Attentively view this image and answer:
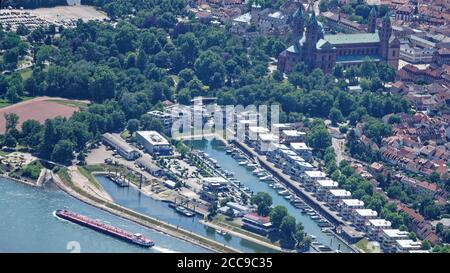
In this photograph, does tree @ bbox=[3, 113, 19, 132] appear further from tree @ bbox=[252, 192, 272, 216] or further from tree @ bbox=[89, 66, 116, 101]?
tree @ bbox=[252, 192, 272, 216]

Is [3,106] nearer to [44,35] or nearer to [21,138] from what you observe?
[21,138]

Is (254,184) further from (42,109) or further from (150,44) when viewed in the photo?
(150,44)

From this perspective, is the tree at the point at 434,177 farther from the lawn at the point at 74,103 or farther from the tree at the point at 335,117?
the lawn at the point at 74,103

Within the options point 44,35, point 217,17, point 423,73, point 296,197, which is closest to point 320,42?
point 423,73

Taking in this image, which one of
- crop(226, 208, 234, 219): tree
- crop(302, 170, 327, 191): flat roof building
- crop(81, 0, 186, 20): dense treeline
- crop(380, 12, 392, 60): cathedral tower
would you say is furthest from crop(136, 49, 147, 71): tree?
crop(226, 208, 234, 219): tree

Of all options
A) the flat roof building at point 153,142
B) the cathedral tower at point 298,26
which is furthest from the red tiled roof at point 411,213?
the cathedral tower at point 298,26

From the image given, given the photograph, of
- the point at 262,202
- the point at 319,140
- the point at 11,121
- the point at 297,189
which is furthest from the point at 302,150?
the point at 11,121
